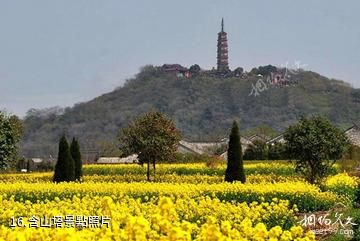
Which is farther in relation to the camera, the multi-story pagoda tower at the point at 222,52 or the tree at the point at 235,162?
the multi-story pagoda tower at the point at 222,52

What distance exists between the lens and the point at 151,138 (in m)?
33.7

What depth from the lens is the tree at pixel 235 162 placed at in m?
27.5

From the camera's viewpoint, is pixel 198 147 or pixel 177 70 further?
pixel 177 70

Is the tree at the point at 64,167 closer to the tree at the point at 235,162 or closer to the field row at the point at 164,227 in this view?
the tree at the point at 235,162

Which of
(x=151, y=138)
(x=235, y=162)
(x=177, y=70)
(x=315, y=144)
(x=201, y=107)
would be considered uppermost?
(x=177, y=70)

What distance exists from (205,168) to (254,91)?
10789 centimetres

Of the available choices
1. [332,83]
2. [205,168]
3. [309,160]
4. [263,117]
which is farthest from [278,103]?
[309,160]

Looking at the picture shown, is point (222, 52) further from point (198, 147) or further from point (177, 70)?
point (198, 147)

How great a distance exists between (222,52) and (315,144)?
149 meters

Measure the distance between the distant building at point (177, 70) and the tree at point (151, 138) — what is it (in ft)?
412

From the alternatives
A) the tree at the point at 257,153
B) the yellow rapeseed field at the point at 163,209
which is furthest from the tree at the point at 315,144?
the tree at the point at 257,153

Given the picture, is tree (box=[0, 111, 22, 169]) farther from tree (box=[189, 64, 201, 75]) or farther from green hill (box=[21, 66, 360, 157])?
tree (box=[189, 64, 201, 75])

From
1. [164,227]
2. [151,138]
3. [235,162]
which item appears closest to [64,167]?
[151,138]

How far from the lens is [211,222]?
5891mm
